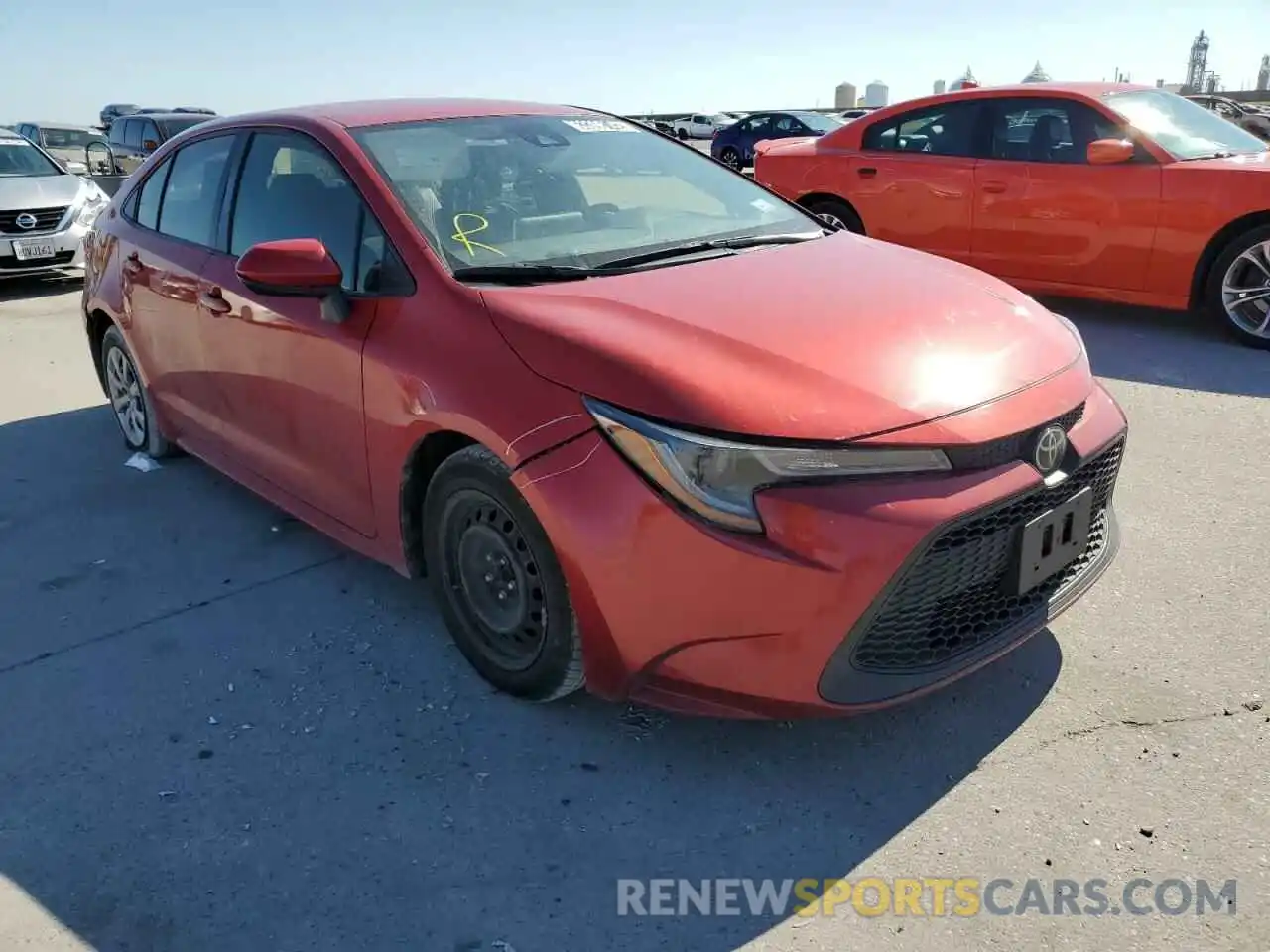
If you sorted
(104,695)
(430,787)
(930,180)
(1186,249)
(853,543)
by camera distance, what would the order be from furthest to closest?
1. (930,180)
2. (1186,249)
3. (104,695)
4. (430,787)
5. (853,543)

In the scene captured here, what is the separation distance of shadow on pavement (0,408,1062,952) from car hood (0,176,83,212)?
23.6ft

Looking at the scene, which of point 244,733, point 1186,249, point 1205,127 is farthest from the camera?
point 1205,127

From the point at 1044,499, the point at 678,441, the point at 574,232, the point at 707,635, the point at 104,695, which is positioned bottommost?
the point at 104,695

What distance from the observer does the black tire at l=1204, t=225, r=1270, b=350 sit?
20.3 feet

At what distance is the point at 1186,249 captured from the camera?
6.39m

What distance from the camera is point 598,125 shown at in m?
3.99

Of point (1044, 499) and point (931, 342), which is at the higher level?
point (931, 342)

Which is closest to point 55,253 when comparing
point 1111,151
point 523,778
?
point 1111,151

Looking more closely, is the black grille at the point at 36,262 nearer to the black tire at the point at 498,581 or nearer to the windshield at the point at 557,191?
the windshield at the point at 557,191

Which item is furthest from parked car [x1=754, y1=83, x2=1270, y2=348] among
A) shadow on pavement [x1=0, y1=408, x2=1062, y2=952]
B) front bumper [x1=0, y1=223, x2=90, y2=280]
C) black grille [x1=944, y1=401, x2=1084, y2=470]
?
front bumper [x1=0, y1=223, x2=90, y2=280]

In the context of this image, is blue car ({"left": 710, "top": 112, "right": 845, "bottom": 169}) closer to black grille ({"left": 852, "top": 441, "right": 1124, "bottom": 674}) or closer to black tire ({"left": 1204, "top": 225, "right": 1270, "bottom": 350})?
black tire ({"left": 1204, "top": 225, "right": 1270, "bottom": 350})

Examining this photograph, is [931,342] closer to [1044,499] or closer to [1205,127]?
[1044,499]

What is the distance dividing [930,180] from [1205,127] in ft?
5.65

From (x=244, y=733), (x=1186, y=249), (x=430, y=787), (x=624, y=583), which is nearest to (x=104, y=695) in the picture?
(x=244, y=733)
